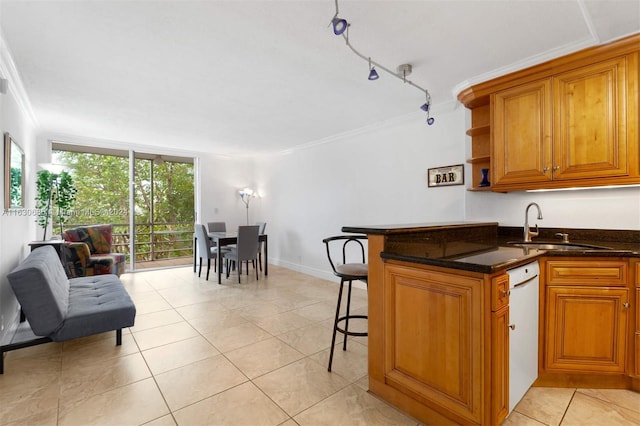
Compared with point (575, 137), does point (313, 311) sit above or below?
below

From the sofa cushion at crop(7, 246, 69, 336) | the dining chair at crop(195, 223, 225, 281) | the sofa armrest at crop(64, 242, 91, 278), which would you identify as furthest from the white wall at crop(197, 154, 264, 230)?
the sofa cushion at crop(7, 246, 69, 336)

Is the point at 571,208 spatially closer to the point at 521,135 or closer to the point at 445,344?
the point at 521,135

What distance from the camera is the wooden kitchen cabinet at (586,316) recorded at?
1.95m

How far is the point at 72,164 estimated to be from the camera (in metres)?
5.21

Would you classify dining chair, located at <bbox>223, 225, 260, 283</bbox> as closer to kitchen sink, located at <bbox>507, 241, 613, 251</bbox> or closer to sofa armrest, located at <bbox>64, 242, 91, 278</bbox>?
sofa armrest, located at <bbox>64, 242, 91, 278</bbox>

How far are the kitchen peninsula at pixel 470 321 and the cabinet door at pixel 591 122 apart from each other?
64cm

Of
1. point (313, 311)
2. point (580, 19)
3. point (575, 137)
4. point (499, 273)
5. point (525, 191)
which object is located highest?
point (580, 19)

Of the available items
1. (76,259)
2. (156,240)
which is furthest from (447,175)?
(156,240)

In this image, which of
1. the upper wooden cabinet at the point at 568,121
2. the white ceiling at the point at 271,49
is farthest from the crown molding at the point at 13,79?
the upper wooden cabinet at the point at 568,121

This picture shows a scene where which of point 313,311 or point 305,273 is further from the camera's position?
point 305,273

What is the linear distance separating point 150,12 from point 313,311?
3.09m

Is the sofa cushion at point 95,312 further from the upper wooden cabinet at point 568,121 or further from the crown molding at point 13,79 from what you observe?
the upper wooden cabinet at point 568,121

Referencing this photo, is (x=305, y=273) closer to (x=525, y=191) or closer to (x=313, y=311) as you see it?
(x=313, y=311)

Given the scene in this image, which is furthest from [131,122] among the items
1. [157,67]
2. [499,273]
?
[499,273]
